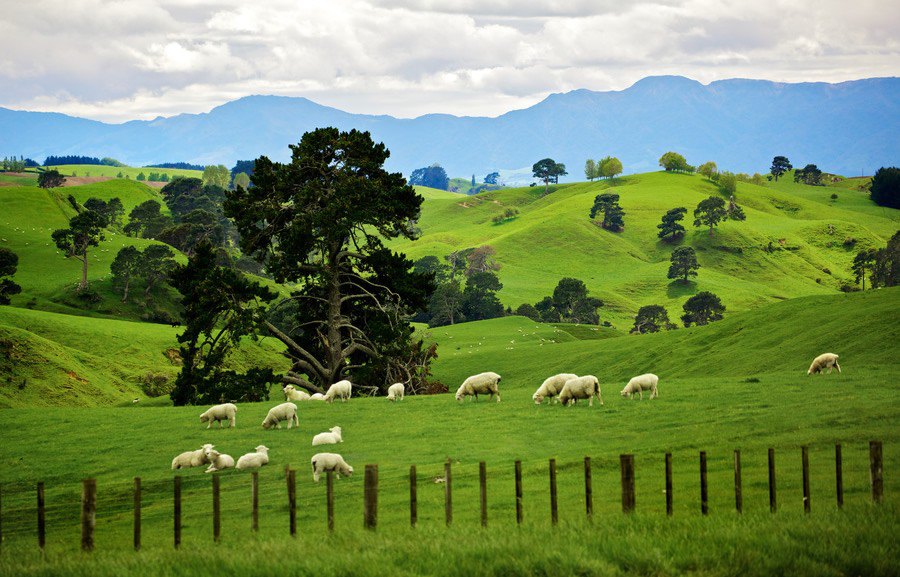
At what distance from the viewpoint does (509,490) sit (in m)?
20.8

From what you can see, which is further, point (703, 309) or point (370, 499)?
point (703, 309)

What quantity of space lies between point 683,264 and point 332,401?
134m

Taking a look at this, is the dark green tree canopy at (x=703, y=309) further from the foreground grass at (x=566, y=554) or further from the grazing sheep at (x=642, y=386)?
the foreground grass at (x=566, y=554)

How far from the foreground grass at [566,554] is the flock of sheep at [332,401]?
607cm

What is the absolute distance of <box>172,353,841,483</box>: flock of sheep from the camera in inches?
1019

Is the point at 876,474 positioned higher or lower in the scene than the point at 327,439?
higher

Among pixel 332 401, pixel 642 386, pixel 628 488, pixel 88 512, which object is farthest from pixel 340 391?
pixel 628 488

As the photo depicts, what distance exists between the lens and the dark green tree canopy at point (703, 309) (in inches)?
5448

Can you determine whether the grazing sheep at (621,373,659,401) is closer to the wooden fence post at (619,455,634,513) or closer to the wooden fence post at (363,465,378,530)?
the wooden fence post at (619,455,634,513)

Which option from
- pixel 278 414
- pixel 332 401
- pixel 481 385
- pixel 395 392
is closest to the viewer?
pixel 278 414

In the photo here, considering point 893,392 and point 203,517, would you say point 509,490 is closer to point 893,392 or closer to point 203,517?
point 203,517

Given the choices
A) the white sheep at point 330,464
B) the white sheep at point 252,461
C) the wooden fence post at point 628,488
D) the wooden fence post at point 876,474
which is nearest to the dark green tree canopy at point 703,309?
the white sheep at point 252,461

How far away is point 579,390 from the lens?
33.4 m

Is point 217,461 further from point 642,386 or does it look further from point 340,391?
point 642,386
